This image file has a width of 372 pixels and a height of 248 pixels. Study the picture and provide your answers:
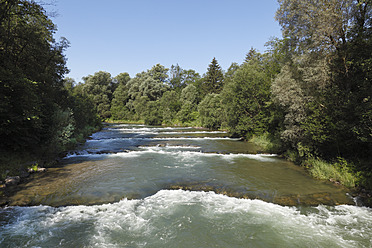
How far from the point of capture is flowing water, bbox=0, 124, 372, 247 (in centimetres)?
555

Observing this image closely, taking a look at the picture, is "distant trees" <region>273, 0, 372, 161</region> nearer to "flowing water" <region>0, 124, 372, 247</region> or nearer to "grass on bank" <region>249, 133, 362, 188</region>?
"grass on bank" <region>249, 133, 362, 188</region>

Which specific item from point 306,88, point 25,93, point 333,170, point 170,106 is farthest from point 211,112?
point 25,93

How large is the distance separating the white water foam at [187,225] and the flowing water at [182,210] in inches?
1.1

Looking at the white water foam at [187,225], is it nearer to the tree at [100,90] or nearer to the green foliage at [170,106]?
the green foliage at [170,106]

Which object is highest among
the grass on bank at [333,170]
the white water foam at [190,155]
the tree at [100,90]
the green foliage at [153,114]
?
Result: the tree at [100,90]

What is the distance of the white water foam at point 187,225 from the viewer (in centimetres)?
542

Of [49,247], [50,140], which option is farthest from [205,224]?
[50,140]

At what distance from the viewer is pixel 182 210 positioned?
7.25 metres

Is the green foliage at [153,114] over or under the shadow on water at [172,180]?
over

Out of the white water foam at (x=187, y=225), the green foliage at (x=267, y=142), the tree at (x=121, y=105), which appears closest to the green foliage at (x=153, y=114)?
the tree at (x=121, y=105)

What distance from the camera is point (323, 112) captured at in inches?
411

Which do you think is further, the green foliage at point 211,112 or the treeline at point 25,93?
the green foliage at point 211,112

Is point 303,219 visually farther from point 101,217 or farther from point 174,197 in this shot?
point 101,217

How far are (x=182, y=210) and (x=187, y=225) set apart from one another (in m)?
0.97
